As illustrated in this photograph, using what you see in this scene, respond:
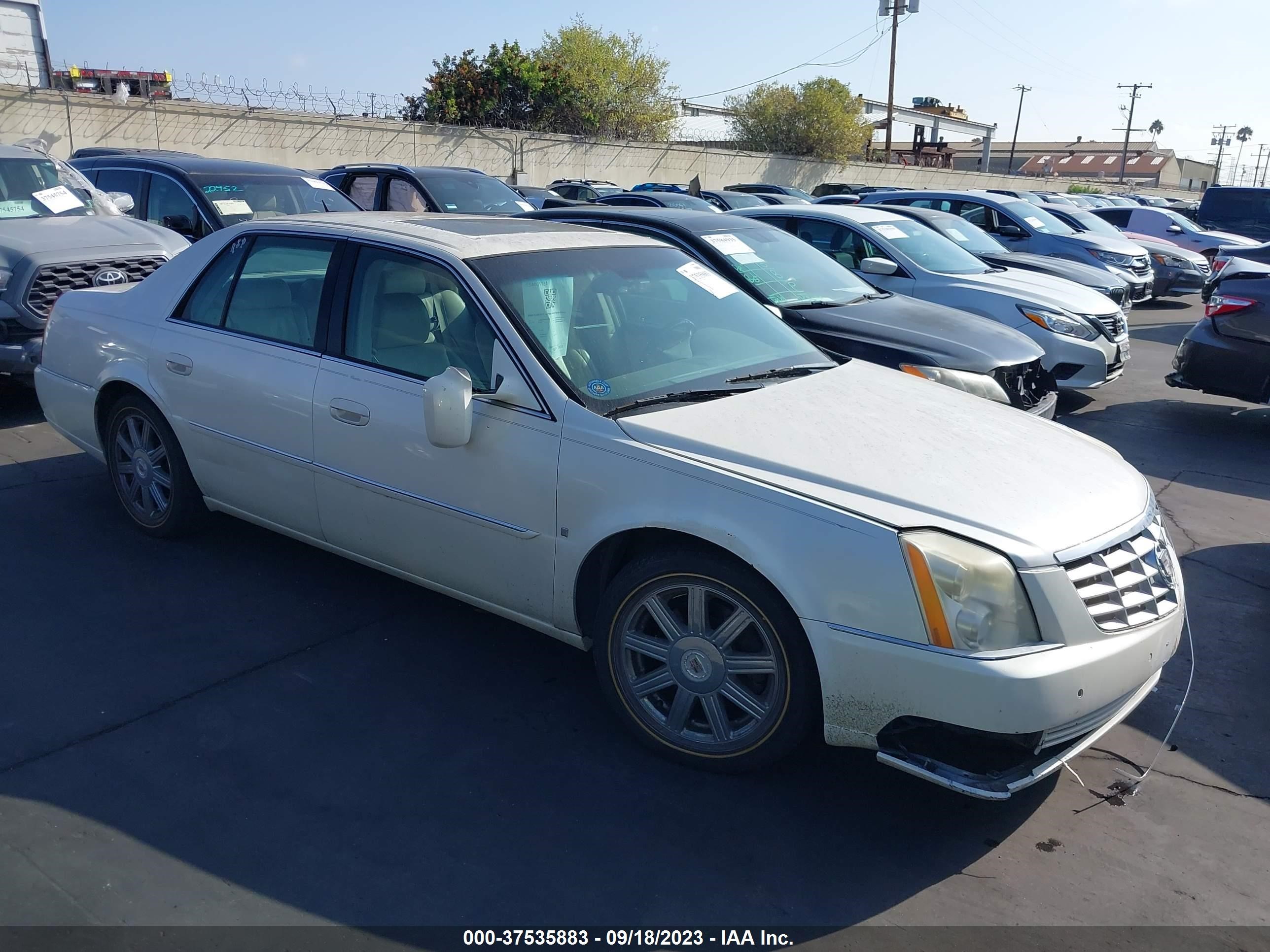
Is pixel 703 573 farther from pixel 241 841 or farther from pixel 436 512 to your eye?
pixel 241 841

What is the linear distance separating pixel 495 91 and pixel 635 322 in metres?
38.7

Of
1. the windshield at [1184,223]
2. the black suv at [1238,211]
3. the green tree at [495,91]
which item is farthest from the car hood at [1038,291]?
the green tree at [495,91]

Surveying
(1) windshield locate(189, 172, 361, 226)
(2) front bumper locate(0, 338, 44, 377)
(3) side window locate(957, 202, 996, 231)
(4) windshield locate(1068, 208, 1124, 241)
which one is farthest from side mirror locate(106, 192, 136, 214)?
(4) windshield locate(1068, 208, 1124, 241)

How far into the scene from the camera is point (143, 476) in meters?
5.06

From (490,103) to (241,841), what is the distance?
39.7 m

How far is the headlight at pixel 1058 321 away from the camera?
837cm

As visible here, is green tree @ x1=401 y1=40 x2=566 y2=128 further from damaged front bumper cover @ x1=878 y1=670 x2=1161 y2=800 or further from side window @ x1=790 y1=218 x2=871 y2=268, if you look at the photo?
damaged front bumper cover @ x1=878 y1=670 x2=1161 y2=800

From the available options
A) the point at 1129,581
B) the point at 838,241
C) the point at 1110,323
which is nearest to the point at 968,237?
the point at 1110,323

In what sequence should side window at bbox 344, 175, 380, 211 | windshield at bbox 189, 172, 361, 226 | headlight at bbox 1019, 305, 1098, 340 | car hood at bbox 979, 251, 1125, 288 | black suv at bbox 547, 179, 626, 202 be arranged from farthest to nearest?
black suv at bbox 547, 179, 626, 202 → side window at bbox 344, 175, 380, 211 → car hood at bbox 979, 251, 1125, 288 → windshield at bbox 189, 172, 361, 226 → headlight at bbox 1019, 305, 1098, 340

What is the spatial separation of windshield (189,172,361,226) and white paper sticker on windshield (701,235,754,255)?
3.85m

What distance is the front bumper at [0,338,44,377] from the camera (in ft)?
22.9

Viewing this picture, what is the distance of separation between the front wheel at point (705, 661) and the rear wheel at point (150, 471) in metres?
2.53

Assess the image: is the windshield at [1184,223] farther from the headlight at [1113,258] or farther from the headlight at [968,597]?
the headlight at [968,597]

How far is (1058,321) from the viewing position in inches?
330
